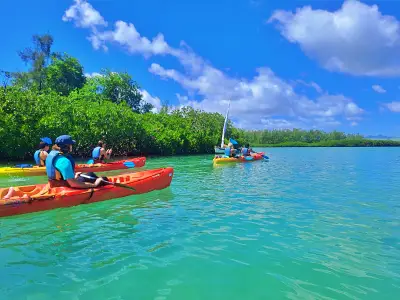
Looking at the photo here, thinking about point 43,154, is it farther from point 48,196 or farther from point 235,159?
point 235,159

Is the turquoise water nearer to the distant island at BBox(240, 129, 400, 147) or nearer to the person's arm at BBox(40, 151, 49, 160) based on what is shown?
the person's arm at BBox(40, 151, 49, 160)

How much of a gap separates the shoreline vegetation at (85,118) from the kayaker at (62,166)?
14.3m

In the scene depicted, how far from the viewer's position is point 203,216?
7566 millimetres

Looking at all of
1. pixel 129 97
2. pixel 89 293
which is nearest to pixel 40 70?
pixel 129 97

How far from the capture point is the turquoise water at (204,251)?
401 centimetres

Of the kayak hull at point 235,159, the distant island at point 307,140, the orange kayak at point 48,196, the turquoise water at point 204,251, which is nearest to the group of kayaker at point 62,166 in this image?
the orange kayak at point 48,196

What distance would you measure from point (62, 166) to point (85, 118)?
20.1 metres

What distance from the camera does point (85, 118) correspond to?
26516mm

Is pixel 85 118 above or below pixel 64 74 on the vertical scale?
below

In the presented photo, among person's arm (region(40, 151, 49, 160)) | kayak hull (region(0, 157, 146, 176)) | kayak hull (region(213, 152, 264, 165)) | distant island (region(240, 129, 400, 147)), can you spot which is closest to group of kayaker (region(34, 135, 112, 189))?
person's arm (region(40, 151, 49, 160))

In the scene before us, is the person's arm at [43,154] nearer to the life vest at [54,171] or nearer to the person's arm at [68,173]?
the life vest at [54,171]

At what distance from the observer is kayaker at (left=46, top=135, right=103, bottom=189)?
7680mm

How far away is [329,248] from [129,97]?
183ft

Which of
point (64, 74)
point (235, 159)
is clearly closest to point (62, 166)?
point (235, 159)
